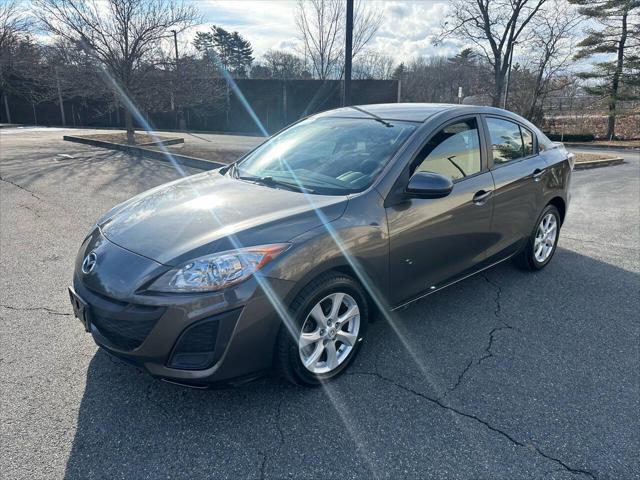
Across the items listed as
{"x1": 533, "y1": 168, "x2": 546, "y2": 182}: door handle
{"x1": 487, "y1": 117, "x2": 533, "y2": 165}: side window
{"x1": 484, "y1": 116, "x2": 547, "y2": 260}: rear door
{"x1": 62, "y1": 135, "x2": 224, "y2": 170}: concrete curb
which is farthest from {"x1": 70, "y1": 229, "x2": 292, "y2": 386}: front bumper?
{"x1": 62, "y1": 135, "x2": 224, "y2": 170}: concrete curb

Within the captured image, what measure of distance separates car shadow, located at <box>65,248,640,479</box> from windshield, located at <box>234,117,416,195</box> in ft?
4.00

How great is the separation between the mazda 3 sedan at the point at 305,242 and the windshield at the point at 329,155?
0.01 m

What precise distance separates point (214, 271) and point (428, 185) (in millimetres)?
1467

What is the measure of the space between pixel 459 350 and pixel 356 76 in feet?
119

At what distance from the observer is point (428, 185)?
9.73 ft

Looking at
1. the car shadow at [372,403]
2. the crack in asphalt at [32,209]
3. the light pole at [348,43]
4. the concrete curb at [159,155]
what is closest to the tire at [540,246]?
the car shadow at [372,403]

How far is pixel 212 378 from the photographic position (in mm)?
2371

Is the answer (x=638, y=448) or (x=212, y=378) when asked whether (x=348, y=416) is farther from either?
(x=638, y=448)

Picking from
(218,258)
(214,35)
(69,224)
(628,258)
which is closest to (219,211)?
(218,258)

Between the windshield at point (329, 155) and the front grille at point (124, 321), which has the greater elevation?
the windshield at point (329, 155)

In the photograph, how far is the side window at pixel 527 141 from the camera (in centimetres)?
445

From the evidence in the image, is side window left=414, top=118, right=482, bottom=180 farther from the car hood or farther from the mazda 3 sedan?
the car hood

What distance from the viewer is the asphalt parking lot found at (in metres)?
2.26

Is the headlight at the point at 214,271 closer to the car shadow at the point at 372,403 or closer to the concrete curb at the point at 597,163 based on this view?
the car shadow at the point at 372,403
